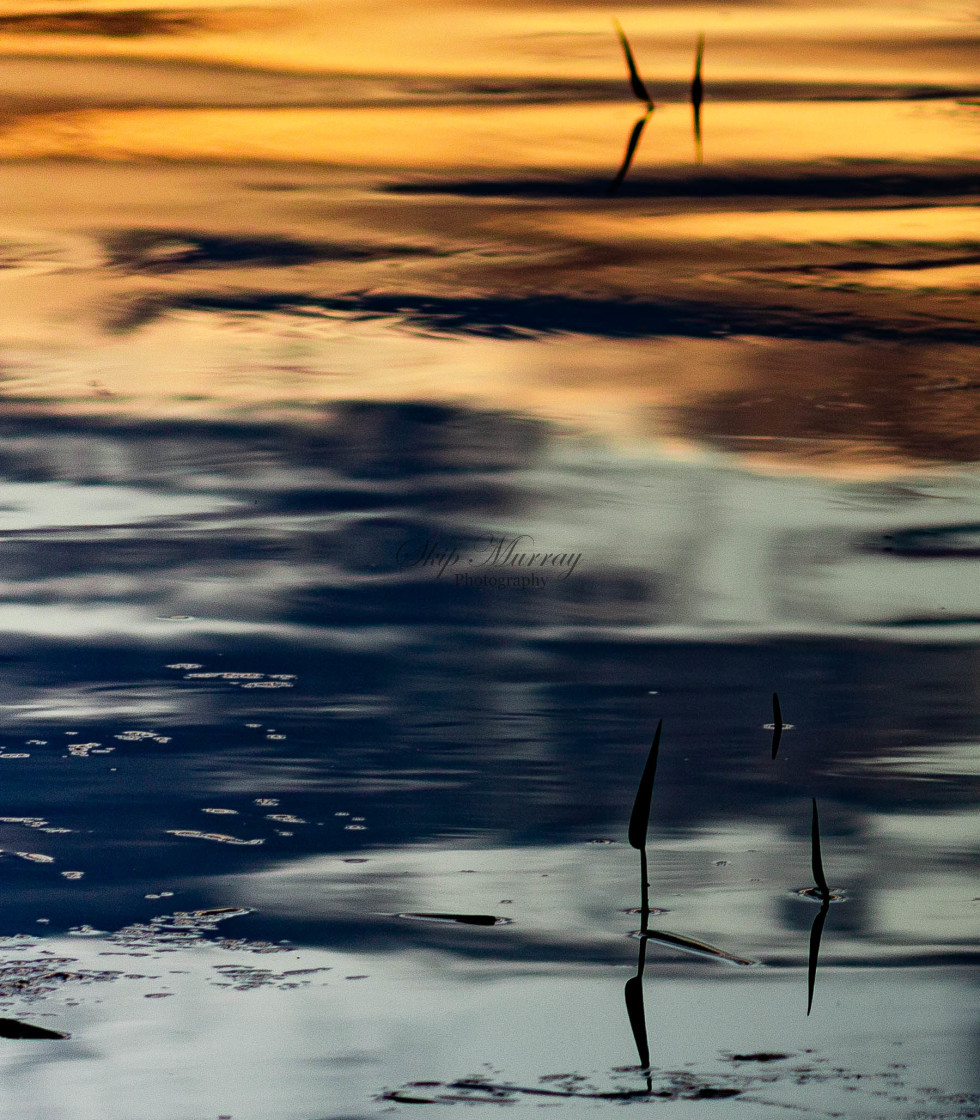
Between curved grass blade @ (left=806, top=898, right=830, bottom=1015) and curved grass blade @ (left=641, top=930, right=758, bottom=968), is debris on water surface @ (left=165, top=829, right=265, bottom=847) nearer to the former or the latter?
curved grass blade @ (left=641, top=930, right=758, bottom=968)

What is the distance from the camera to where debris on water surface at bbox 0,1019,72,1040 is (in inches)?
78.6

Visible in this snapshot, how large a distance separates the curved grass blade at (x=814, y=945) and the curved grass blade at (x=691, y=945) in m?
0.08

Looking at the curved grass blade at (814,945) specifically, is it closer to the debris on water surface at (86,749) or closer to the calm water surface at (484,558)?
the calm water surface at (484,558)

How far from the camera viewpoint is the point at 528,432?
13.1 feet

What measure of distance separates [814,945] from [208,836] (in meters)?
0.96

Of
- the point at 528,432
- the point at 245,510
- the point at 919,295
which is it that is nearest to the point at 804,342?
the point at 919,295

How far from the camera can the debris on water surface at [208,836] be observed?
2600 millimetres

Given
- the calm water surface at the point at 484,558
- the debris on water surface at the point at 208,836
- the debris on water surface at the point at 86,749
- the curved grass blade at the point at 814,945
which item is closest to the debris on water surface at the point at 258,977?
the calm water surface at the point at 484,558

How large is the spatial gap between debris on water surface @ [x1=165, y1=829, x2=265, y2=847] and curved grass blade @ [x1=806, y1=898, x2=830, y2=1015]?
86 centimetres

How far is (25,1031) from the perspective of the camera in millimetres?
2006

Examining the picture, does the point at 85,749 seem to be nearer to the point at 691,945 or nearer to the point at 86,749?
the point at 86,749

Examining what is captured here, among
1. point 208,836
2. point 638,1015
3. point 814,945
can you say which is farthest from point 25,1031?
point 814,945

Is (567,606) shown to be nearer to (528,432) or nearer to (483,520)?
(483,520)

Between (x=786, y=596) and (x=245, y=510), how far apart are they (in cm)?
123
